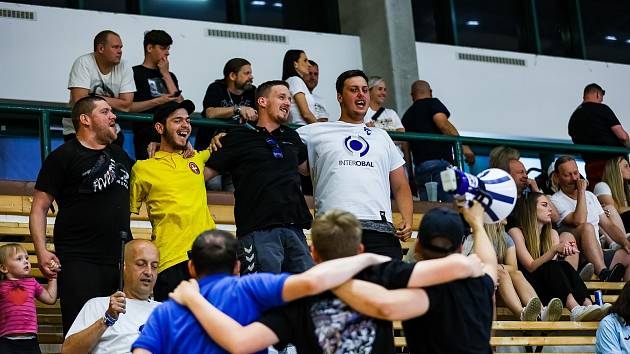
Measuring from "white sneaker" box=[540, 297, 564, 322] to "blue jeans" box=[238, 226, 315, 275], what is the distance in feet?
7.99

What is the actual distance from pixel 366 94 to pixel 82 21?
174 inches

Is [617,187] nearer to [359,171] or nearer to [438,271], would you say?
[359,171]

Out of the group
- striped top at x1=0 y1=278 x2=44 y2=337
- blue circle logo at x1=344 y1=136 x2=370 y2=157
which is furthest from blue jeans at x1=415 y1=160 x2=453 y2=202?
striped top at x1=0 y1=278 x2=44 y2=337

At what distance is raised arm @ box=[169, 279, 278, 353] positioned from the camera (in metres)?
Result: 4.46

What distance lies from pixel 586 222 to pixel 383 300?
5.64 m

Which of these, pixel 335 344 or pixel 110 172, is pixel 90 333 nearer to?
pixel 110 172

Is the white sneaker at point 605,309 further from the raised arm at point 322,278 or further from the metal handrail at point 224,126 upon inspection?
the raised arm at point 322,278

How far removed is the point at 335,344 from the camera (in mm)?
4539

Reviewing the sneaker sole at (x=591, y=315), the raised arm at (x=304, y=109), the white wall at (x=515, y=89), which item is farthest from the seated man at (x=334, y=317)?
the white wall at (x=515, y=89)

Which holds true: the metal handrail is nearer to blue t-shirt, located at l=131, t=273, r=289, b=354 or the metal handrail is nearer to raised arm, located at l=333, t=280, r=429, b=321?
blue t-shirt, located at l=131, t=273, r=289, b=354

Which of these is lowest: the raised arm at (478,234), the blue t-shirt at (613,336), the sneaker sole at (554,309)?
the blue t-shirt at (613,336)

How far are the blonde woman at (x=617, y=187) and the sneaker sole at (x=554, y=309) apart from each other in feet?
7.49

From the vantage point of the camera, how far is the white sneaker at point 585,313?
8594mm

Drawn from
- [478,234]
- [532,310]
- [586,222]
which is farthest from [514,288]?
[478,234]
